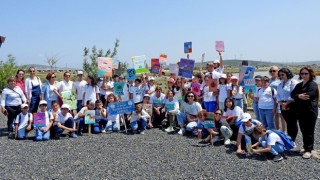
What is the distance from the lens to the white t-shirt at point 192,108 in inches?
351

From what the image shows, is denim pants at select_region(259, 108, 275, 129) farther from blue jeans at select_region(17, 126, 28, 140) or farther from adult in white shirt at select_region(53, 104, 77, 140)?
blue jeans at select_region(17, 126, 28, 140)

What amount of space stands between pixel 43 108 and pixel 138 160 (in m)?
3.55

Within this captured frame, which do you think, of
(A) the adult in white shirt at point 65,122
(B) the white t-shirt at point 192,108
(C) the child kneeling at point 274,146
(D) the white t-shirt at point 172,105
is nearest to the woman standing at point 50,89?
(A) the adult in white shirt at point 65,122

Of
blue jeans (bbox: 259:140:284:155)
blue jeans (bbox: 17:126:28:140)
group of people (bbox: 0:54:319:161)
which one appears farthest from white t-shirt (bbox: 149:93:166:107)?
blue jeans (bbox: 259:140:284:155)

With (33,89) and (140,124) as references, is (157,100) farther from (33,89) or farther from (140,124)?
(33,89)

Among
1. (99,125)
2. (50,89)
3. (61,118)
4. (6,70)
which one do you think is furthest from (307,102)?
(6,70)

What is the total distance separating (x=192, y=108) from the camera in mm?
8977

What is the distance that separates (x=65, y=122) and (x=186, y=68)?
407cm

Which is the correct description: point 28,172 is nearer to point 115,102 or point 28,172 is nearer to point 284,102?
point 115,102

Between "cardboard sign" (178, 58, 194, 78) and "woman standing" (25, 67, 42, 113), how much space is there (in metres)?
4.38

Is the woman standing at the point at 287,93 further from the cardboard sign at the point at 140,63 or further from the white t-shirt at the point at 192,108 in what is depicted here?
the cardboard sign at the point at 140,63

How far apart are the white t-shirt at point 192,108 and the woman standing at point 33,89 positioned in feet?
14.4

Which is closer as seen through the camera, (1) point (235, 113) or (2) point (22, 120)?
(1) point (235, 113)

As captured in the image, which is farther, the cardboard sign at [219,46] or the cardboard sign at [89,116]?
the cardboard sign at [219,46]
